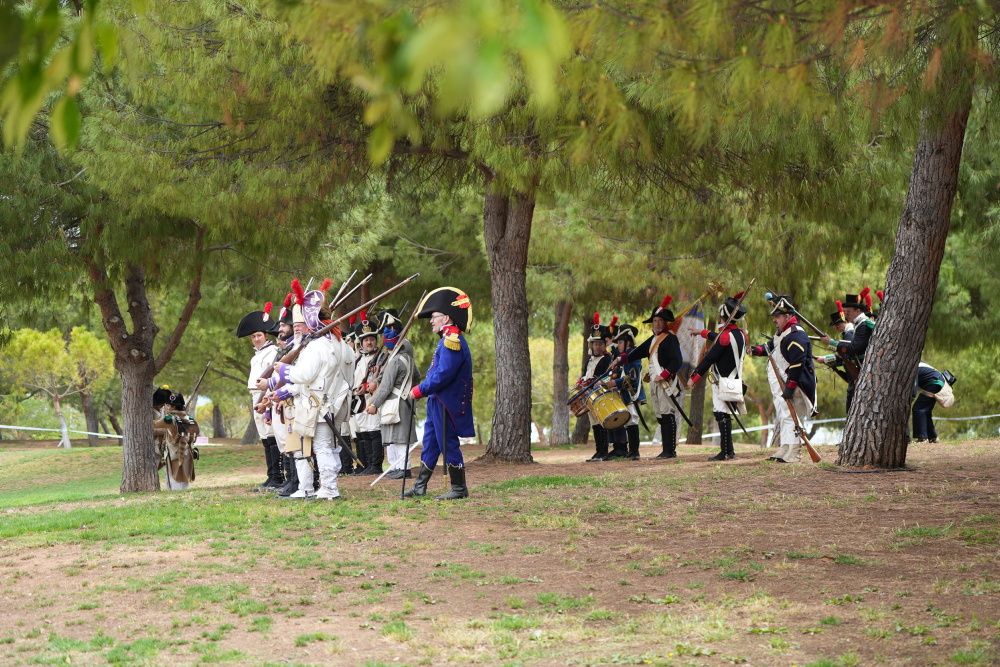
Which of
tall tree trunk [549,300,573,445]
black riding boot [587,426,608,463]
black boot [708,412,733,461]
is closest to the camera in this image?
black boot [708,412,733,461]

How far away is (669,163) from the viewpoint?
1206cm

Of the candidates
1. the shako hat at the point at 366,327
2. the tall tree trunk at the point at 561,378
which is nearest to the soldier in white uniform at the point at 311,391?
the shako hat at the point at 366,327

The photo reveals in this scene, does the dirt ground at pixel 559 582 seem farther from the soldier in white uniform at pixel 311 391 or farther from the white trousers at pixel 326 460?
the soldier in white uniform at pixel 311 391

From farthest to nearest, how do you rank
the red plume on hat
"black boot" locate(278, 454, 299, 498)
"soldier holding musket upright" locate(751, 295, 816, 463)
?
"soldier holding musket upright" locate(751, 295, 816, 463) → "black boot" locate(278, 454, 299, 498) → the red plume on hat

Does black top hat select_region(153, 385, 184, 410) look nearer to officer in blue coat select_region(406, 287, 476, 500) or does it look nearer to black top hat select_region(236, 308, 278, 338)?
black top hat select_region(236, 308, 278, 338)

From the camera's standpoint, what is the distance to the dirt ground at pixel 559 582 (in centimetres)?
605

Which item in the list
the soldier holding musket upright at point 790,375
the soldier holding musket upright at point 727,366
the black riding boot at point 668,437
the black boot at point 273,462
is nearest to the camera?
the soldier holding musket upright at point 790,375

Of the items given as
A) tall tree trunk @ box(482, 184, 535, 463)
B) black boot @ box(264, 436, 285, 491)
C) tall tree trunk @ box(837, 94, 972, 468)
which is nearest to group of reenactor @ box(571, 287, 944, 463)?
tall tree trunk @ box(482, 184, 535, 463)

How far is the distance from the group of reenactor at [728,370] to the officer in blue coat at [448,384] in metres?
4.21

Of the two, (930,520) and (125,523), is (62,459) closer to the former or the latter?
(125,523)

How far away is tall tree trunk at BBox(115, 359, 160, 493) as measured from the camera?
15625 mm

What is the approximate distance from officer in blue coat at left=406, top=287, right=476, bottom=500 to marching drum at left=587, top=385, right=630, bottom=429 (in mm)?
4881

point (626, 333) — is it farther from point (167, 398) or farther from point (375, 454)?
point (167, 398)

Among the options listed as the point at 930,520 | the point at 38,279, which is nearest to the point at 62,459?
the point at 38,279
